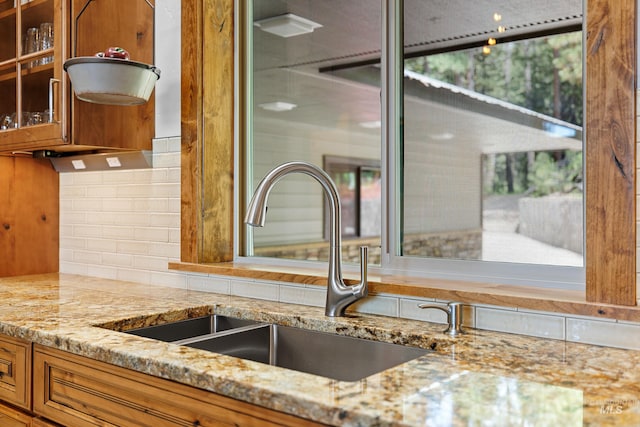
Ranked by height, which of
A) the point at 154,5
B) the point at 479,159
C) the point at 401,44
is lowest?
the point at 479,159

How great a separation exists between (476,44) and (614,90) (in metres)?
1.51

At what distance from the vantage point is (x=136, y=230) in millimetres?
2633

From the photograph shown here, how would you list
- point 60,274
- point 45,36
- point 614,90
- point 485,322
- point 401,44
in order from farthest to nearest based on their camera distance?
point 60,274 → point 45,36 → point 401,44 → point 485,322 → point 614,90

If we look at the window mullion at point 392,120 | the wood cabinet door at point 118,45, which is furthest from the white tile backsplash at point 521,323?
the wood cabinet door at point 118,45

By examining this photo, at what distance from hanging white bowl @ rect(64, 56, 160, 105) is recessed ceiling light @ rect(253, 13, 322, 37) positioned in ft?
2.46

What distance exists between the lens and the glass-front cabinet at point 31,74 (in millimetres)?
2316

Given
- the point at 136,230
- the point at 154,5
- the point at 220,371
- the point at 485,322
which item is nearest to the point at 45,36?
the point at 154,5

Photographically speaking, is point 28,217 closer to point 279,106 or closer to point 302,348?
point 302,348

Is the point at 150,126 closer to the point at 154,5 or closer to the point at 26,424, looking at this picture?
the point at 154,5

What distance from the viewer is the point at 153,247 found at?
8.39 feet

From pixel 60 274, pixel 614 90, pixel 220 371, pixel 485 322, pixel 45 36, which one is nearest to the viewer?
pixel 220 371

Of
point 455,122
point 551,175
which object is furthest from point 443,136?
point 551,175

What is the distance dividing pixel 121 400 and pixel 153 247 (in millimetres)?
1231

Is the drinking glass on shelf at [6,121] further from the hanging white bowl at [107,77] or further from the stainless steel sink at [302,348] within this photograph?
the stainless steel sink at [302,348]
